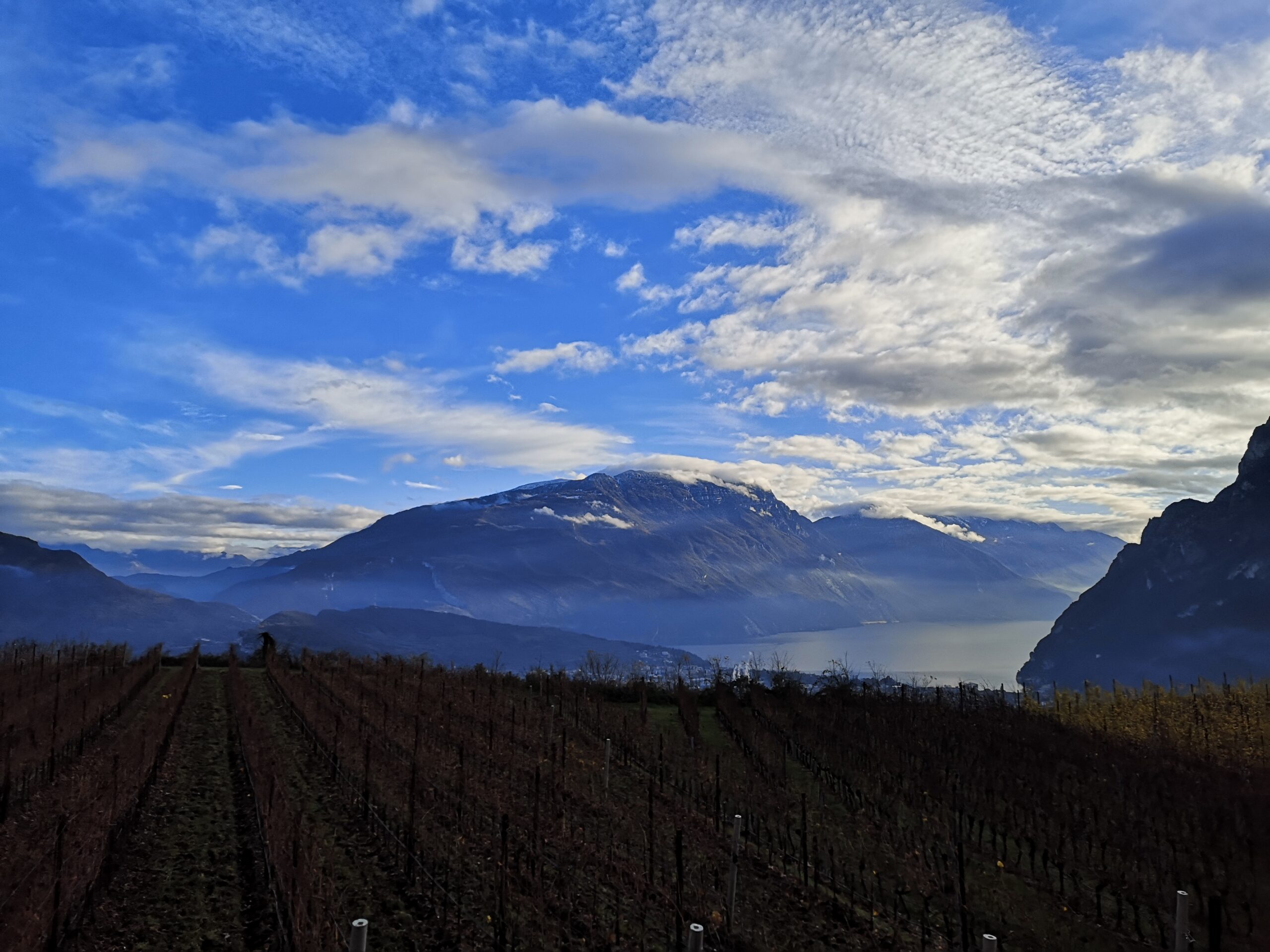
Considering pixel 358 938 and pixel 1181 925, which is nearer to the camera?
pixel 358 938

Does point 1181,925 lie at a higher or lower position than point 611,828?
higher

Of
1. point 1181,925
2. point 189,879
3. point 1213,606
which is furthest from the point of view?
point 1213,606

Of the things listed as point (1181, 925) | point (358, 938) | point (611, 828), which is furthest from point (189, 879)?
point (1181, 925)

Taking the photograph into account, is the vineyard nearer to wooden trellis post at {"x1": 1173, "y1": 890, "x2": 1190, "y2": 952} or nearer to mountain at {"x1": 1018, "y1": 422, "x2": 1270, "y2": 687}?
wooden trellis post at {"x1": 1173, "y1": 890, "x2": 1190, "y2": 952}

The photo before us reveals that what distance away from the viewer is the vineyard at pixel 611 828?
351 inches

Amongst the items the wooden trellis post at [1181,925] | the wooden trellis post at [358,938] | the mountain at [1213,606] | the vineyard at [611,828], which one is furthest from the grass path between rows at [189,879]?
the mountain at [1213,606]

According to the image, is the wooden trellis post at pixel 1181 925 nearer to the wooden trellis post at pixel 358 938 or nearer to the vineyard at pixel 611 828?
the vineyard at pixel 611 828

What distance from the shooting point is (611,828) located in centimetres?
1309

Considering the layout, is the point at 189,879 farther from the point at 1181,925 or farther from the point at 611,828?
the point at 1181,925

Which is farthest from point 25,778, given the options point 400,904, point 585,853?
point 585,853

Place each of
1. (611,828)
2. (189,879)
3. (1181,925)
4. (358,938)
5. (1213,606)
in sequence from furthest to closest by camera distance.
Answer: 1. (1213,606)
2. (611,828)
3. (189,879)
4. (1181,925)
5. (358,938)

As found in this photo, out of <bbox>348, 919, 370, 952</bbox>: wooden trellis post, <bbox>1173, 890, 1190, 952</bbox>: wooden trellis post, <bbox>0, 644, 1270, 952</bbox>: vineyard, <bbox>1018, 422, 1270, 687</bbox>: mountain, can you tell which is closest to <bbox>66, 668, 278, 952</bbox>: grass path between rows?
<bbox>0, 644, 1270, 952</bbox>: vineyard

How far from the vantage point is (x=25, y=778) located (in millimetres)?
12648

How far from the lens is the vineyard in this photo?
8906mm
